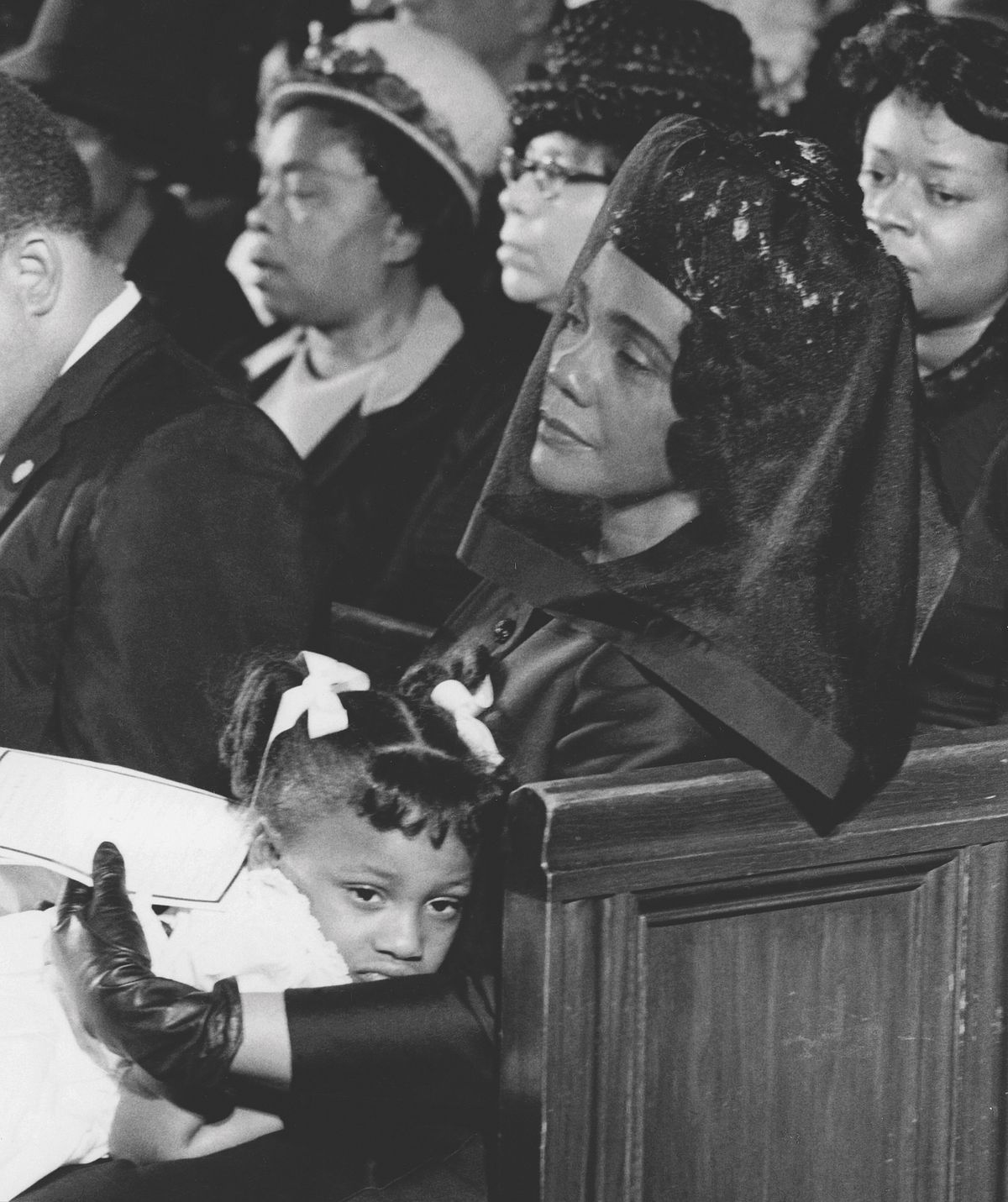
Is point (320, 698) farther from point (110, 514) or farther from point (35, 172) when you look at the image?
point (35, 172)

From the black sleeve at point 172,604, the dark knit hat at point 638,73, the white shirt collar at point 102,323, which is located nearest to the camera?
the black sleeve at point 172,604

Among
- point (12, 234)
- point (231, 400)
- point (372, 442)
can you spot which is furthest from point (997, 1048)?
point (372, 442)

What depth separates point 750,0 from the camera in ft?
10.9

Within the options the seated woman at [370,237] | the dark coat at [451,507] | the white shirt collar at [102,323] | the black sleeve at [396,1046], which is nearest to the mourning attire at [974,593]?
the black sleeve at [396,1046]

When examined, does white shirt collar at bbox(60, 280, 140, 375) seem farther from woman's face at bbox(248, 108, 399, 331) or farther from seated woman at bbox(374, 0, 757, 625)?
woman's face at bbox(248, 108, 399, 331)

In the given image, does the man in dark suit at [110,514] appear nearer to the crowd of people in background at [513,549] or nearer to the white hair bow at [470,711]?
the crowd of people in background at [513,549]

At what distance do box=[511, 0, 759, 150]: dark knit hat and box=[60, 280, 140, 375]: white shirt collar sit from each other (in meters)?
0.93

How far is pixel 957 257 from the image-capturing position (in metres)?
2.32

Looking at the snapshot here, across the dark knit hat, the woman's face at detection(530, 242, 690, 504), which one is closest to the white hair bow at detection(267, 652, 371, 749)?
the woman's face at detection(530, 242, 690, 504)

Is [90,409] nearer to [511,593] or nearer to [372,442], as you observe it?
[511,593]

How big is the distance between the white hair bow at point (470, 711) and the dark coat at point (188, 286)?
2119mm

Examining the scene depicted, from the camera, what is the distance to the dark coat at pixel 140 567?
213cm

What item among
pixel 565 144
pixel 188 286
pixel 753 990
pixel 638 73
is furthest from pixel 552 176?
pixel 753 990

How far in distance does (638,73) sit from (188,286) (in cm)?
141
